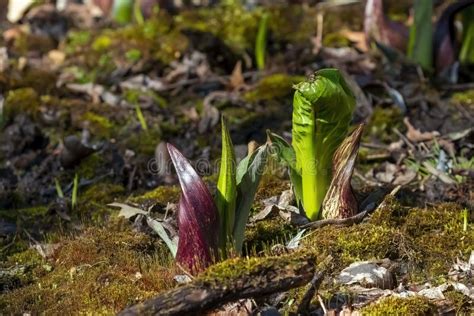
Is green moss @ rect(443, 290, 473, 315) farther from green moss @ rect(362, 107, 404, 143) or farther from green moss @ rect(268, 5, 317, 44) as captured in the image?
green moss @ rect(268, 5, 317, 44)

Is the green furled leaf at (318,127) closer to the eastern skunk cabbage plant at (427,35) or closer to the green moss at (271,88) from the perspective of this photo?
the green moss at (271,88)

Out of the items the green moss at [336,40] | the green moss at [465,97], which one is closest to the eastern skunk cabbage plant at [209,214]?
the green moss at [465,97]

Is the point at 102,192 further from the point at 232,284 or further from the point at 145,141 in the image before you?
the point at 232,284

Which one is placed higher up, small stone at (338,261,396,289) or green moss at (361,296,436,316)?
green moss at (361,296,436,316)

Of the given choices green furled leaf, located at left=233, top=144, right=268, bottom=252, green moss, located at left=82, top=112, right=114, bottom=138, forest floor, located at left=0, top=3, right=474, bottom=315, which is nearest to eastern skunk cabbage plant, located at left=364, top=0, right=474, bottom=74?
forest floor, located at left=0, top=3, right=474, bottom=315

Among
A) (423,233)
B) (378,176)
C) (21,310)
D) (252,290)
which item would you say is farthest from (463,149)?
(21,310)

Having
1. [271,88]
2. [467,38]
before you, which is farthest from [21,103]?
[467,38]

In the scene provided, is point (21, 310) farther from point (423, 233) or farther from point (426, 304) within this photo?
point (423, 233)
